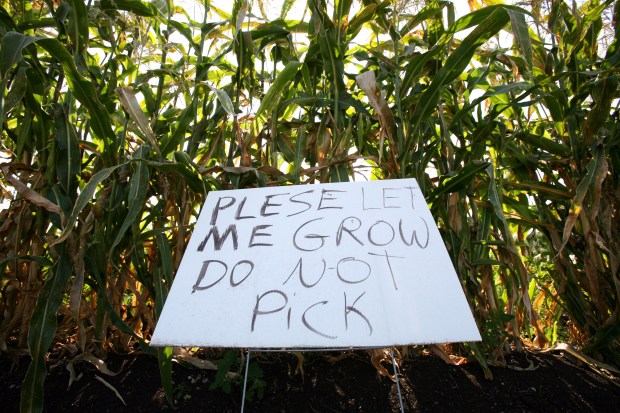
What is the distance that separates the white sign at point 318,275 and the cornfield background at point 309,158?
0.21m

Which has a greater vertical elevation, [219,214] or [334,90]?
[334,90]

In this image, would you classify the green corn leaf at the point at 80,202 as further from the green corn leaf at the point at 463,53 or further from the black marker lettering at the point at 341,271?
the green corn leaf at the point at 463,53

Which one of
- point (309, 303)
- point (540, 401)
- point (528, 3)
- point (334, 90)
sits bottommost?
point (540, 401)

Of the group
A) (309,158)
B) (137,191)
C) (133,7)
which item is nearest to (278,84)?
(309,158)

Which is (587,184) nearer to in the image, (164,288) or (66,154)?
(164,288)

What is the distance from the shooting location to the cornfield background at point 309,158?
843 millimetres

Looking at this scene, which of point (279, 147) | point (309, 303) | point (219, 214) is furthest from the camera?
point (279, 147)

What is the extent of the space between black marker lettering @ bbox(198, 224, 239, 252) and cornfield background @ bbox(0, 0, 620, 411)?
0.19 m

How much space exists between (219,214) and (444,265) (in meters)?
0.40

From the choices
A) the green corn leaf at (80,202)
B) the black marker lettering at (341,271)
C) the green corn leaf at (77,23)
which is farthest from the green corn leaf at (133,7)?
the black marker lettering at (341,271)

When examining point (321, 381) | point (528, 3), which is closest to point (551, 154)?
point (528, 3)

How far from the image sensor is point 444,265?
0.57 metres

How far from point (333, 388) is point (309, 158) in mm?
618

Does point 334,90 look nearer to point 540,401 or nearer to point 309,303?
point 309,303
